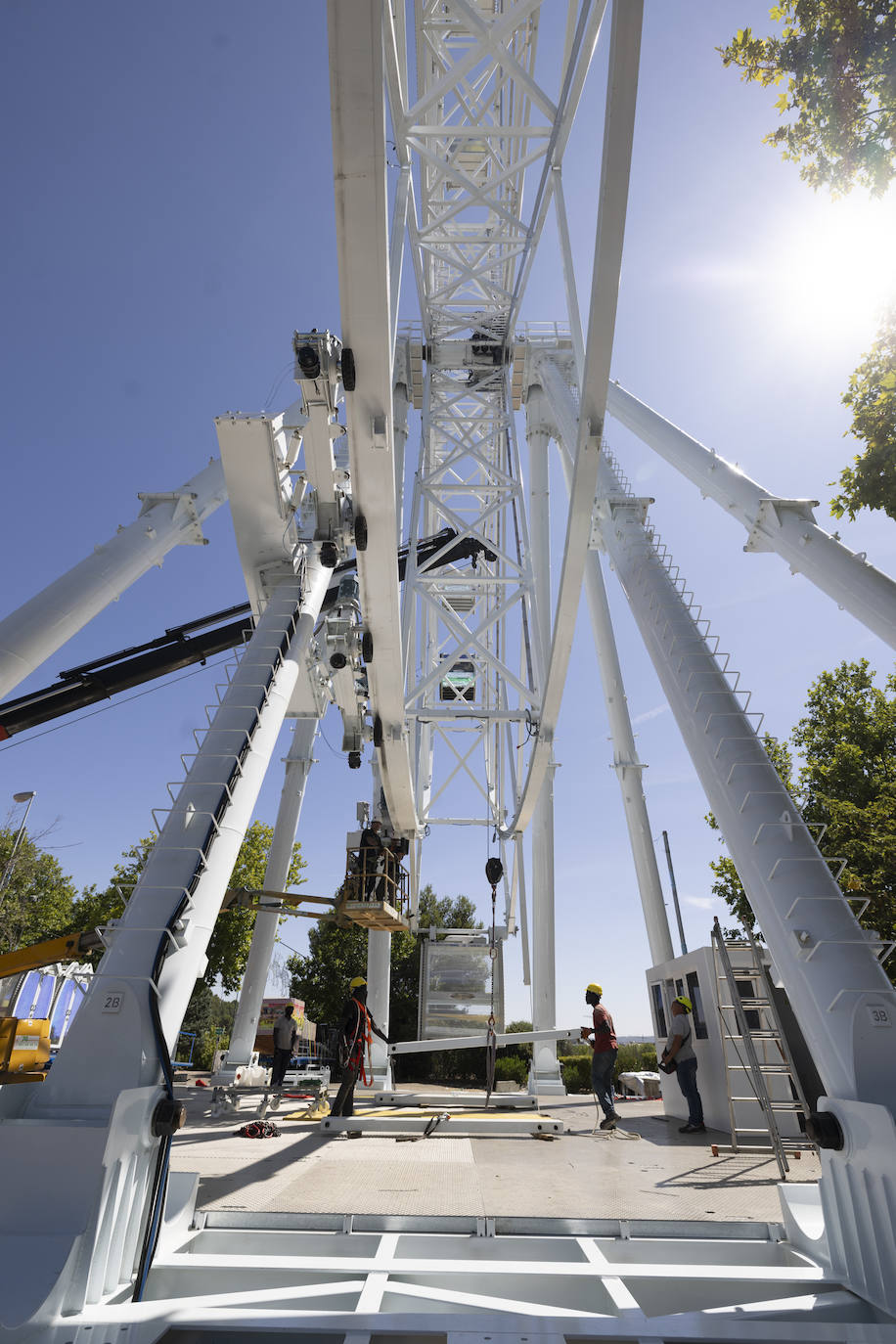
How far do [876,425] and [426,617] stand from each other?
1274 cm

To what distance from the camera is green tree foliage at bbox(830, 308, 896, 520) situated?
9219 mm

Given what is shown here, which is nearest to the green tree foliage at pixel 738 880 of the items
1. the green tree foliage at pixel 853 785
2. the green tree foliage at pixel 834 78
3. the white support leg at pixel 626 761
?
the green tree foliage at pixel 853 785

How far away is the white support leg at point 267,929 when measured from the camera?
1752 cm

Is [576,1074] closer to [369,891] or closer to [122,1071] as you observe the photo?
[369,891]

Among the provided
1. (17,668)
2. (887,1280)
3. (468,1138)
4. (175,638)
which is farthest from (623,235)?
(175,638)

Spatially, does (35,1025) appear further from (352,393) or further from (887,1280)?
(887,1280)

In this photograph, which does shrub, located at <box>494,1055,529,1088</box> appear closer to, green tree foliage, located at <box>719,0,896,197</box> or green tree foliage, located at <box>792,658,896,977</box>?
green tree foliage, located at <box>792,658,896,977</box>

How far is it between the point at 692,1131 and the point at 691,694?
731cm

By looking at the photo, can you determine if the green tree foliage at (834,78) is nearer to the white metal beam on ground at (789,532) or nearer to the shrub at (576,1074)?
the white metal beam on ground at (789,532)

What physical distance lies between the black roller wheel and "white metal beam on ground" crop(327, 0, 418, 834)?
46 millimetres

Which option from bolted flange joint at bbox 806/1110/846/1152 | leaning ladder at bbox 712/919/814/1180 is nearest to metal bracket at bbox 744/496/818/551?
leaning ladder at bbox 712/919/814/1180

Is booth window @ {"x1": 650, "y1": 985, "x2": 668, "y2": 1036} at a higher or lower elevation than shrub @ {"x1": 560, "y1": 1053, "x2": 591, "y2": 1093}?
lower

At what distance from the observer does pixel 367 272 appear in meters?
6.42

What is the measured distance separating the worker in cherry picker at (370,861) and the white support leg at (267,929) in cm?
320
